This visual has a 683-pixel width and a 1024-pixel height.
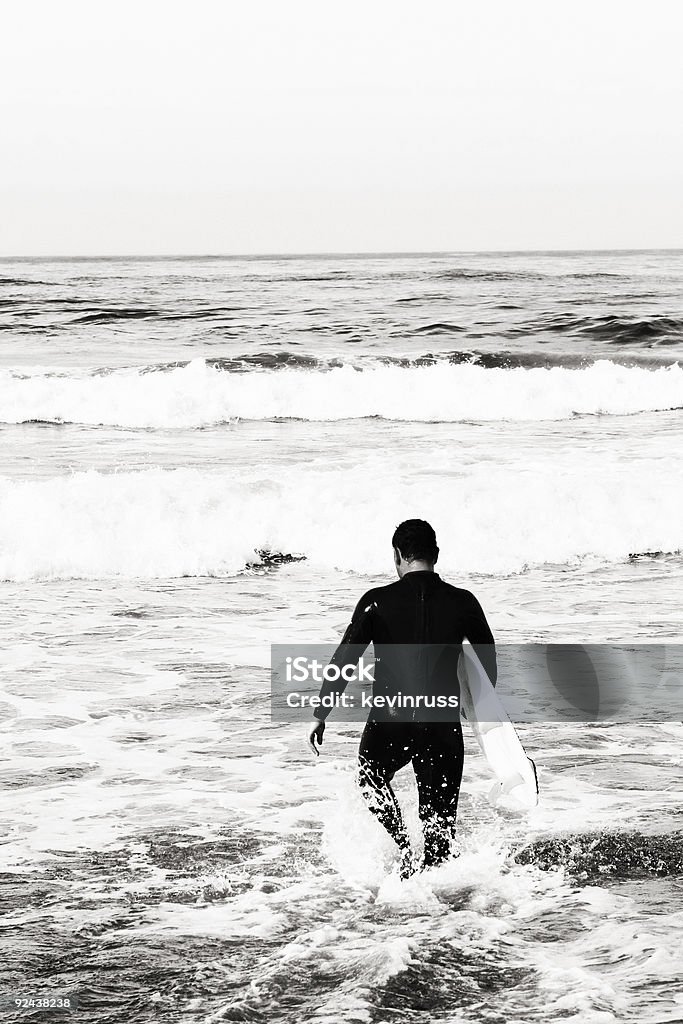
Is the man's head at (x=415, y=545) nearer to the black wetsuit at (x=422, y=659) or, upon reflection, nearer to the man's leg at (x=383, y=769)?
the black wetsuit at (x=422, y=659)

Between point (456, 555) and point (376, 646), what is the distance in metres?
7.01

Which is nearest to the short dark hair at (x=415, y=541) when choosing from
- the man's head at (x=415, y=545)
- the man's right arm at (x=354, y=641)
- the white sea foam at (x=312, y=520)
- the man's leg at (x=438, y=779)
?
the man's head at (x=415, y=545)

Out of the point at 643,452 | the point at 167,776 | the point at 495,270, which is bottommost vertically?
the point at 167,776

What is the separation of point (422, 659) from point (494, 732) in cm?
40

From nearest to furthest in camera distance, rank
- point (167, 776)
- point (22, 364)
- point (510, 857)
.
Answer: point (510, 857), point (167, 776), point (22, 364)

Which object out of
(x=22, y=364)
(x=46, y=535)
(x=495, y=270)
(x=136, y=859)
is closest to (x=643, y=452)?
(x=46, y=535)

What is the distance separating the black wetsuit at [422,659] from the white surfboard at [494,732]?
4 centimetres

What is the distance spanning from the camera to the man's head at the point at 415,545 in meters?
4.37

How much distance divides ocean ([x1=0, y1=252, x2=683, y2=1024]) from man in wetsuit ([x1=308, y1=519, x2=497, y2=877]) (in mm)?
284

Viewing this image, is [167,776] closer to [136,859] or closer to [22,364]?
[136,859]

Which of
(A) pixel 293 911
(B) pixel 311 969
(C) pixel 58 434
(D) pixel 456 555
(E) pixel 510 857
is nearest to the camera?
(B) pixel 311 969

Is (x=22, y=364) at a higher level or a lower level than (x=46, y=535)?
higher

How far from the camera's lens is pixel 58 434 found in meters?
18.0

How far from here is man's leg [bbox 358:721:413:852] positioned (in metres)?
4.36
